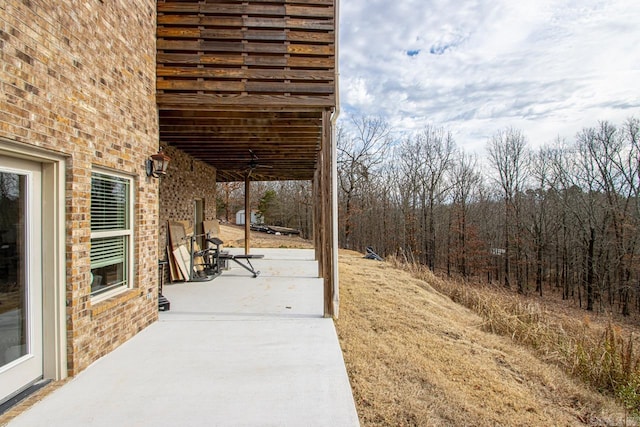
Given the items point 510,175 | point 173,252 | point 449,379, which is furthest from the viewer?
point 510,175

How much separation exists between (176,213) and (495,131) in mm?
22251

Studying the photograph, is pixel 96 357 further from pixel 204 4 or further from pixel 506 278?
pixel 506 278

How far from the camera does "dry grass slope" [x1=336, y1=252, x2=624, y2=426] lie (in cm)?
272

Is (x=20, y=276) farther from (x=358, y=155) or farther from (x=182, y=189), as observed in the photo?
(x=358, y=155)

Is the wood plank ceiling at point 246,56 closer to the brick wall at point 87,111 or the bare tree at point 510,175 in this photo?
the brick wall at point 87,111

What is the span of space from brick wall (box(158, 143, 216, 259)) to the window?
9.51ft

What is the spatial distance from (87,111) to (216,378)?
261cm

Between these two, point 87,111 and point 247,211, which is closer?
point 87,111

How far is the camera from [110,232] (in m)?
3.47

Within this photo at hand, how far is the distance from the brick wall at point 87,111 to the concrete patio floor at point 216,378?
1.28 ft

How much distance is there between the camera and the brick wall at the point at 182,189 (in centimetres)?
672

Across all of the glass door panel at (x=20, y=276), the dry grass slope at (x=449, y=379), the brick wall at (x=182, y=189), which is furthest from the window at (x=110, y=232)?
the brick wall at (x=182, y=189)

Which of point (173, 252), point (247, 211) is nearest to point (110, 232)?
point (173, 252)

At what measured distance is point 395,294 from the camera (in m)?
7.20
